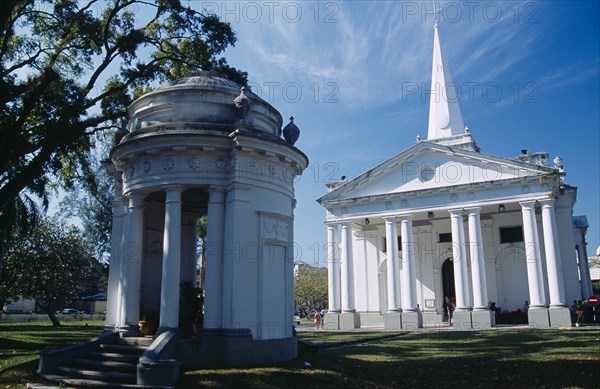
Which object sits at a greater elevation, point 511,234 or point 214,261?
point 511,234

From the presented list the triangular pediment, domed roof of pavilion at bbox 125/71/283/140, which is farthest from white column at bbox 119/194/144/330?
the triangular pediment

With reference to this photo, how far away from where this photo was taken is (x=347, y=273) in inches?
1254

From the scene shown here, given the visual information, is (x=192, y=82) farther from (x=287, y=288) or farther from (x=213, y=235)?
(x=287, y=288)

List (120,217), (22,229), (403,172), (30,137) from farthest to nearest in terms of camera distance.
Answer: (403,172), (22,229), (30,137), (120,217)

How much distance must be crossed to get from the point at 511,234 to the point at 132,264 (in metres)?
26.8

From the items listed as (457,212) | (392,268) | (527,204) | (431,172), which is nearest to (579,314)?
(527,204)

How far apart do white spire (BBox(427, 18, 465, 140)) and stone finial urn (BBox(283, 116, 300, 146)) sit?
82.0ft

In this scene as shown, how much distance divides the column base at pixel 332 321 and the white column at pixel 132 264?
21125 mm

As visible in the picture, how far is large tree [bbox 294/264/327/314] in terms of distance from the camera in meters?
66.8

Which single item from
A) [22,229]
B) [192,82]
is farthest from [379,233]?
[192,82]

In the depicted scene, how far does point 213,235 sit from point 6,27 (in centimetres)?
986

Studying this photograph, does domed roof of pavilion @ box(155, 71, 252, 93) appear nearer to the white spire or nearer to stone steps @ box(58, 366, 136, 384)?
stone steps @ box(58, 366, 136, 384)

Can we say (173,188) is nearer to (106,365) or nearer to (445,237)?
(106,365)

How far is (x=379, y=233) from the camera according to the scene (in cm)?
3559
